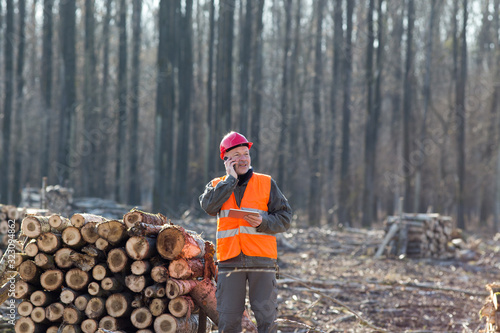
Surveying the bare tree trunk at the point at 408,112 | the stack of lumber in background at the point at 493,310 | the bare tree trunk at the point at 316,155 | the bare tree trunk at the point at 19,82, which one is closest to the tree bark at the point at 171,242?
the stack of lumber in background at the point at 493,310

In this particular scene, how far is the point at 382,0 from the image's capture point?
2475 cm

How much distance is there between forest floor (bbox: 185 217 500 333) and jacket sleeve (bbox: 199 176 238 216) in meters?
0.89

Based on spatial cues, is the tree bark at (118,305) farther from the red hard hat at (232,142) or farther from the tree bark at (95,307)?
the red hard hat at (232,142)

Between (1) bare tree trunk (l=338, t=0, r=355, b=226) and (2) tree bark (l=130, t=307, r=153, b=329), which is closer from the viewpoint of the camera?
(2) tree bark (l=130, t=307, r=153, b=329)

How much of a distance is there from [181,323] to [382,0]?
876 inches

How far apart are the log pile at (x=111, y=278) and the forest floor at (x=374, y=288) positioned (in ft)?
2.93

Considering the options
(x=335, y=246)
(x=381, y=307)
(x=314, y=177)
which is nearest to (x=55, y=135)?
(x=314, y=177)

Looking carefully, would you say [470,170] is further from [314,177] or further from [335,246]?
[335,246]

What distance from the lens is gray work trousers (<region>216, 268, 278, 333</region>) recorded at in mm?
4797

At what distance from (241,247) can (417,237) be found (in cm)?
1111

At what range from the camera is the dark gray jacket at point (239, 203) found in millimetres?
4797

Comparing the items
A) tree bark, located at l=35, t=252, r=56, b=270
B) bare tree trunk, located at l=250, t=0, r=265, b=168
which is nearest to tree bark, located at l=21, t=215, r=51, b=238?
tree bark, located at l=35, t=252, r=56, b=270

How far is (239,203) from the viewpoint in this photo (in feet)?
16.4

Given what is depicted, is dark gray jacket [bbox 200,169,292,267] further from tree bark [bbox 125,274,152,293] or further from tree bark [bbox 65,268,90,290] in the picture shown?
tree bark [bbox 65,268,90,290]
